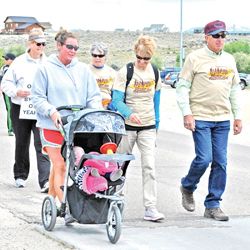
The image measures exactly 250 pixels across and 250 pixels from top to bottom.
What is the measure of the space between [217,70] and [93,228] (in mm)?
2069

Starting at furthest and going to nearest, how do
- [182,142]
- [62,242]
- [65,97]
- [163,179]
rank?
[182,142], [163,179], [65,97], [62,242]

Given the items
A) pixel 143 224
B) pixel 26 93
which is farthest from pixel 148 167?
pixel 26 93

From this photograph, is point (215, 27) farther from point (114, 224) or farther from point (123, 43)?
point (123, 43)

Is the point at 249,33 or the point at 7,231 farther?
the point at 249,33

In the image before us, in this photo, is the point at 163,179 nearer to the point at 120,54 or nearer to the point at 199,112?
the point at 199,112

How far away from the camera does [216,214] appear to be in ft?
28.5

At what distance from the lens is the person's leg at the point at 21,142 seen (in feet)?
34.4

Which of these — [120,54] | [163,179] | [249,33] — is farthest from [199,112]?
[249,33]

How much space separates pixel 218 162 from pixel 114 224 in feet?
6.00

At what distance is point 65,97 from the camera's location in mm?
8250

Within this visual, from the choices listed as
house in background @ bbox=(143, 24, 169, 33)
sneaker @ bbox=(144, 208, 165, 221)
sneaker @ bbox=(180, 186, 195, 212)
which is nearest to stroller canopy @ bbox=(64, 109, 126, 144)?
sneaker @ bbox=(144, 208, 165, 221)

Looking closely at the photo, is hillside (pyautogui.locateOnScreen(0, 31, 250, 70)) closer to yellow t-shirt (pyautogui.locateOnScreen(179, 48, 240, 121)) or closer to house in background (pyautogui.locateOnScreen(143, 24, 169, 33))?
house in background (pyautogui.locateOnScreen(143, 24, 169, 33))

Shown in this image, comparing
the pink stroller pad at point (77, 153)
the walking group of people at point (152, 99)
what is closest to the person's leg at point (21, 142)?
the walking group of people at point (152, 99)

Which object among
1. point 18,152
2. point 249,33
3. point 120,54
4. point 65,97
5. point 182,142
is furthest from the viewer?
point 249,33
